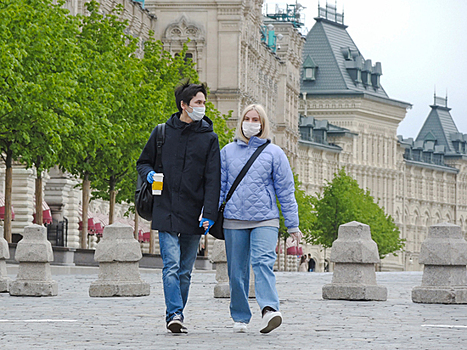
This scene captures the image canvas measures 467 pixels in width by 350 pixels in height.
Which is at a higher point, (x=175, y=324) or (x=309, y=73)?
(x=309, y=73)

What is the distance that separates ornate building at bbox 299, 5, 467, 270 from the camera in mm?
124625

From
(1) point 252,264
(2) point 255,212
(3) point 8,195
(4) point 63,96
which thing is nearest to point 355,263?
(1) point 252,264

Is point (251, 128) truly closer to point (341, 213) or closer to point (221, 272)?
point (221, 272)

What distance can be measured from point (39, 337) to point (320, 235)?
81.0 metres

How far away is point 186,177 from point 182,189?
0.38 feet

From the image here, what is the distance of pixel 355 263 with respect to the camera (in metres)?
18.2

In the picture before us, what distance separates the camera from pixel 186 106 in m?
11.5

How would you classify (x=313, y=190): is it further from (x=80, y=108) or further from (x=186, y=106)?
(x=186, y=106)

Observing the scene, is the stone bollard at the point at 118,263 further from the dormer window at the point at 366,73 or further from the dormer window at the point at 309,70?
the dormer window at the point at 366,73

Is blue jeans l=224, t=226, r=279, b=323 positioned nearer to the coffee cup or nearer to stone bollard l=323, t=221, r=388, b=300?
the coffee cup

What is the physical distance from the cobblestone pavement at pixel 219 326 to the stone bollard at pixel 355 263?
0.38 m

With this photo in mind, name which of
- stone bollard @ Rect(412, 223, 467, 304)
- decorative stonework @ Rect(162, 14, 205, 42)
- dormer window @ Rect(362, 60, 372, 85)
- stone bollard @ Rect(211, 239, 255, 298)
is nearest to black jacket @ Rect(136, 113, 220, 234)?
stone bollard @ Rect(412, 223, 467, 304)

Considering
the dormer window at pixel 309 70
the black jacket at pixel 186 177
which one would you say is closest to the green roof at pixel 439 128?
the dormer window at pixel 309 70

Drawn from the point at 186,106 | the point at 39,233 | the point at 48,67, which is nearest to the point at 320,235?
the point at 48,67
